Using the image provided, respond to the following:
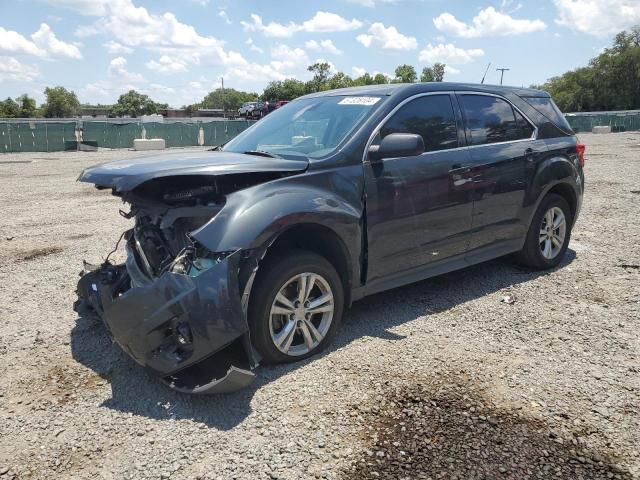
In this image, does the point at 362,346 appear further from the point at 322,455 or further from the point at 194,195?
the point at 194,195

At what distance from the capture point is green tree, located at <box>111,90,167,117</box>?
124125 millimetres

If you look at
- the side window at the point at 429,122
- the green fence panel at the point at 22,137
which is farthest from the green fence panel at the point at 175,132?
the side window at the point at 429,122

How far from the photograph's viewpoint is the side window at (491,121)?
15.5 feet

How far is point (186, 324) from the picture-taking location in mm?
3020

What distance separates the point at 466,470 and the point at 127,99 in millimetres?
139617

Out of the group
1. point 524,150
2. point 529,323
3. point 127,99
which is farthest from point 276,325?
point 127,99

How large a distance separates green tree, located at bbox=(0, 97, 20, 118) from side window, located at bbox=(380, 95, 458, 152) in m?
105

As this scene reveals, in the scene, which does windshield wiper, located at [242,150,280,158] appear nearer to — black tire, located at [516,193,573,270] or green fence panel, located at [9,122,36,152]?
black tire, located at [516,193,573,270]

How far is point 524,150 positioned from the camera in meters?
5.12

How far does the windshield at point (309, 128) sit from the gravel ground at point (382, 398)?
5.06ft

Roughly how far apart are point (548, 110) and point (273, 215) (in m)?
3.82

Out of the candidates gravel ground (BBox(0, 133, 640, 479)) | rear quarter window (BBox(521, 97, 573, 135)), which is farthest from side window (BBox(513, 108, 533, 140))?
gravel ground (BBox(0, 133, 640, 479))

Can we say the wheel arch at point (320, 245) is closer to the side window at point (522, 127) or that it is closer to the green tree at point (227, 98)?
the side window at point (522, 127)

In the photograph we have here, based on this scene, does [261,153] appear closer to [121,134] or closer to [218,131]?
[121,134]
